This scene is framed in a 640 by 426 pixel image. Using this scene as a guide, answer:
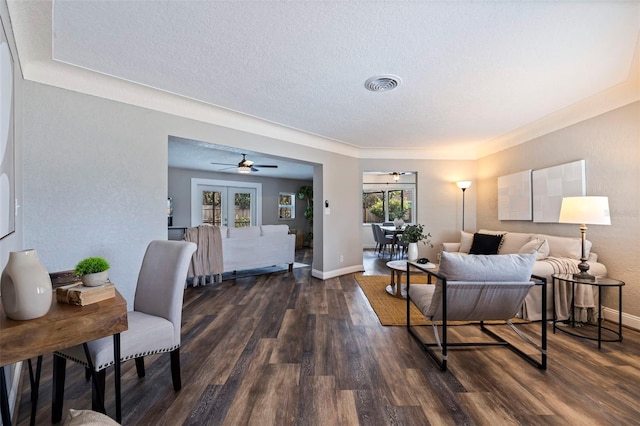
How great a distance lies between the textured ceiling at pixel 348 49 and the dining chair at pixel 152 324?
149 centimetres

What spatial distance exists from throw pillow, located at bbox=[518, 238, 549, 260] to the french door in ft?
23.2

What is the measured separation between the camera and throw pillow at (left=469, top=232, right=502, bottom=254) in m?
4.24

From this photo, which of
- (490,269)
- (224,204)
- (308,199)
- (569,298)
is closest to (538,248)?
(569,298)

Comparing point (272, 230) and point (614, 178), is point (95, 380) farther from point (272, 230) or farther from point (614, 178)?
point (614, 178)

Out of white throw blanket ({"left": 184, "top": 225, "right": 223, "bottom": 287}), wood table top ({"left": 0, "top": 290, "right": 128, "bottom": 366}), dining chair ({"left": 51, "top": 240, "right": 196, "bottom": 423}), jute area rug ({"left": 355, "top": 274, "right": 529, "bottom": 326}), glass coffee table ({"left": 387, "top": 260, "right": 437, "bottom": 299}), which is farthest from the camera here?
white throw blanket ({"left": 184, "top": 225, "right": 223, "bottom": 287})

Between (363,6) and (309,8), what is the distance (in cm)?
33

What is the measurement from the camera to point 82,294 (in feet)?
4.19

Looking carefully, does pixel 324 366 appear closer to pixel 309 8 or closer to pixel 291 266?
pixel 309 8

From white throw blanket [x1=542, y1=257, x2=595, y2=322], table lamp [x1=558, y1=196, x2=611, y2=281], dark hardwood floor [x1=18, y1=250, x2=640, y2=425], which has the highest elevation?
table lamp [x1=558, y1=196, x2=611, y2=281]

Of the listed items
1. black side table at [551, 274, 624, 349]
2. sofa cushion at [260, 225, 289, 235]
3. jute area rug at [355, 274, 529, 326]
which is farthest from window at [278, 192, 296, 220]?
black side table at [551, 274, 624, 349]

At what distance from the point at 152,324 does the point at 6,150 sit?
4.05 feet

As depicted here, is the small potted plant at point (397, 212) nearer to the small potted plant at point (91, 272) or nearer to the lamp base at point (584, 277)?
the lamp base at point (584, 277)

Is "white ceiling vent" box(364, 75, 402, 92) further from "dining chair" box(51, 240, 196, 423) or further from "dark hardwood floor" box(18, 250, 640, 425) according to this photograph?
"dark hardwood floor" box(18, 250, 640, 425)

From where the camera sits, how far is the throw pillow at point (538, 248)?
3400 mm
